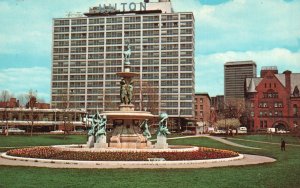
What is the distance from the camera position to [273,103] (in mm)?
119438

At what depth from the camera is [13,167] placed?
74.2 feet

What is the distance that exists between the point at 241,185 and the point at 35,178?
9218mm

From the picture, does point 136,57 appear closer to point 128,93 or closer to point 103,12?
point 103,12

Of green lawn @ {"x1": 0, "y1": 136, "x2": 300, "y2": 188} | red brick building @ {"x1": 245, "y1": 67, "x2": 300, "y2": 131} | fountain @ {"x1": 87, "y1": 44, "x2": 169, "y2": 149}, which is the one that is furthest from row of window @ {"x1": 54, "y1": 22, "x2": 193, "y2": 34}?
green lawn @ {"x1": 0, "y1": 136, "x2": 300, "y2": 188}

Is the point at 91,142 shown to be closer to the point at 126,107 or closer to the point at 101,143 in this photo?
the point at 101,143

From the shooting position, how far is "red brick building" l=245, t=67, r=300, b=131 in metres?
118

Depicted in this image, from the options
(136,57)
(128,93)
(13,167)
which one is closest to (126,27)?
(136,57)

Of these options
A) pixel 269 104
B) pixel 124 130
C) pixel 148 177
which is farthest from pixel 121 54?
pixel 148 177

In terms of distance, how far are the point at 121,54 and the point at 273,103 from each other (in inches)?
1906

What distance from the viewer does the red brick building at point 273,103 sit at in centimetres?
11788

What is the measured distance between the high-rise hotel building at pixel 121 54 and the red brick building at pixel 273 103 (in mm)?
18534

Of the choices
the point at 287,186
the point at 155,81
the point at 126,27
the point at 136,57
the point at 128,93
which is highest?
the point at 126,27

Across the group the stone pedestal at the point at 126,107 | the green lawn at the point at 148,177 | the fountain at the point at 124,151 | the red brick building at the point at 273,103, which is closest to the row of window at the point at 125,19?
the red brick building at the point at 273,103

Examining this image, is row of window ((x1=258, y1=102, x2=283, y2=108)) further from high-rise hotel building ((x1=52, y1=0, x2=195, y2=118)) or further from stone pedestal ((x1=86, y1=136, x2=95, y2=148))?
stone pedestal ((x1=86, y1=136, x2=95, y2=148))
